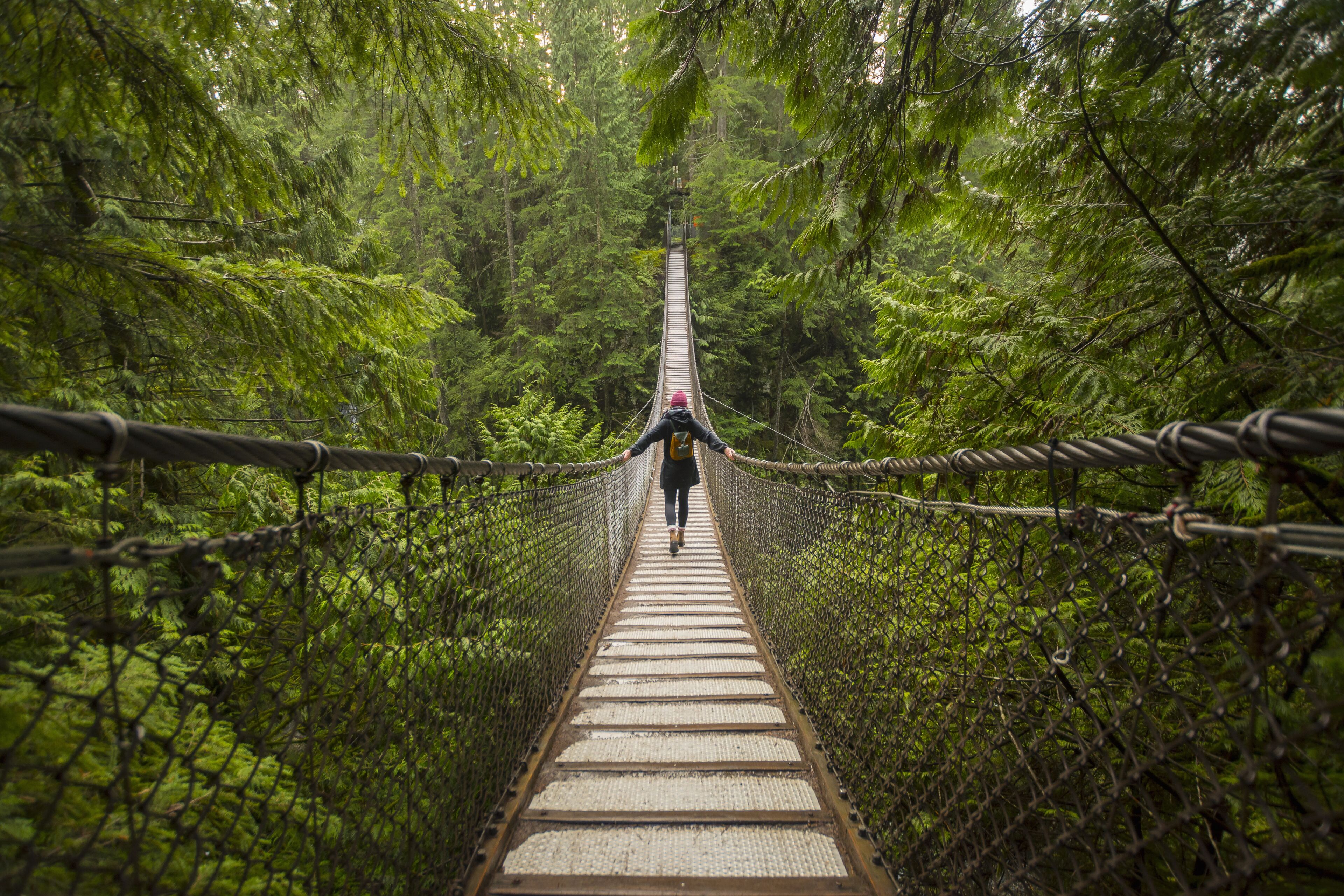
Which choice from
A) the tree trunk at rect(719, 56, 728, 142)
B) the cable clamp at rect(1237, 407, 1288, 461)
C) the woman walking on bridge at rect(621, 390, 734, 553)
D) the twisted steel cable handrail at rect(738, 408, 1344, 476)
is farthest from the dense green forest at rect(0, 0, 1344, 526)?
the tree trunk at rect(719, 56, 728, 142)

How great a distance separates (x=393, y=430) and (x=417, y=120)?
1.79 meters

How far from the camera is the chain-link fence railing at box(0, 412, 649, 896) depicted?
54 centimetres

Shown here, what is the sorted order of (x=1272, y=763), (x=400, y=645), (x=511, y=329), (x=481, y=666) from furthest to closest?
(x=511, y=329)
(x=481, y=666)
(x=400, y=645)
(x=1272, y=763)

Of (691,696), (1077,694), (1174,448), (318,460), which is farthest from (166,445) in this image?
(691,696)

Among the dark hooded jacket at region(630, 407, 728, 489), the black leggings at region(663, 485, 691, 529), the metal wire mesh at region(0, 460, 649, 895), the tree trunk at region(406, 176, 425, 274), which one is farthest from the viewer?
the tree trunk at region(406, 176, 425, 274)

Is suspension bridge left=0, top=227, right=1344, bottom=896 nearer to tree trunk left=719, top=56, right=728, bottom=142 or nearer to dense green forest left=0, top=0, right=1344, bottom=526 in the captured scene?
dense green forest left=0, top=0, right=1344, bottom=526

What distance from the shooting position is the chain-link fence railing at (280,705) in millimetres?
543

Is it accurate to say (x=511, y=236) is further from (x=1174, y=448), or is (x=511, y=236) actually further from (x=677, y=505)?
(x=1174, y=448)

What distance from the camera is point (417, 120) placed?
6.57 ft

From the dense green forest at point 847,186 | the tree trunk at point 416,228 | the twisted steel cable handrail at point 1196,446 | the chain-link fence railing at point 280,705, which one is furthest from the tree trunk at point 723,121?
the twisted steel cable handrail at point 1196,446

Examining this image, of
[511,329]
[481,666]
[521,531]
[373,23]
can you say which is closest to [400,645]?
[481,666]

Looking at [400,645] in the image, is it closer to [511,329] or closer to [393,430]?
[393,430]

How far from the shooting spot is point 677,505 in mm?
4309

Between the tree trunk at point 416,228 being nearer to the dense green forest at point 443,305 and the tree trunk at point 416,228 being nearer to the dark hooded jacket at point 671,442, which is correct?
the dense green forest at point 443,305
